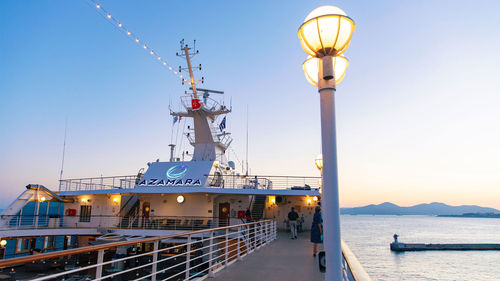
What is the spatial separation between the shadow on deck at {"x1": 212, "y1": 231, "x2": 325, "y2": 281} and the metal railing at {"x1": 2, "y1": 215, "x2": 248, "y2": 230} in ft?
28.8

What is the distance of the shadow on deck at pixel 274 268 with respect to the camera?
680cm

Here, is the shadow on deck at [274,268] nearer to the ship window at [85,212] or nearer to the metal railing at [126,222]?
the metal railing at [126,222]

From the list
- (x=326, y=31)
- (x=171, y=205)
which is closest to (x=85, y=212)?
(x=171, y=205)

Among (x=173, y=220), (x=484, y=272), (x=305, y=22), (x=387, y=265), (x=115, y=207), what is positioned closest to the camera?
(x=305, y=22)

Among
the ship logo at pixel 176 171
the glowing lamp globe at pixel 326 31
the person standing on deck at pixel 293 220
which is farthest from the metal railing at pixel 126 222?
the glowing lamp globe at pixel 326 31

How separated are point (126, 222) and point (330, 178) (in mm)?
20606

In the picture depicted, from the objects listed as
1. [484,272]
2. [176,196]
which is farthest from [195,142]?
[484,272]

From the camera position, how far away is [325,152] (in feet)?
8.80

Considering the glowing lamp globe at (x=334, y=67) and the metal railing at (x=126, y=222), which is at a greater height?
the glowing lamp globe at (x=334, y=67)

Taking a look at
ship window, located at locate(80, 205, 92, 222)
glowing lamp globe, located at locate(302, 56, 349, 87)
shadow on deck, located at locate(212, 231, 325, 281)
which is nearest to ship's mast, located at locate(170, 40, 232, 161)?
ship window, located at locate(80, 205, 92, 222)

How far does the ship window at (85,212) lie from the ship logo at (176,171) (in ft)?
20.5

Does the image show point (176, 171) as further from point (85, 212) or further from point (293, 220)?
point (293, 220)

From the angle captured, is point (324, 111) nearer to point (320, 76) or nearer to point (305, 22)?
point (320, 76)

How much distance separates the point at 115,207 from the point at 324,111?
21.1 meters
